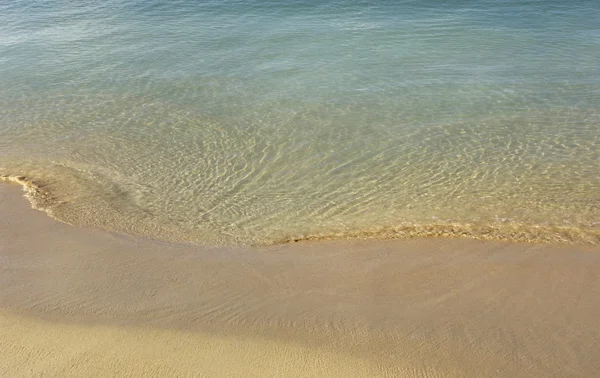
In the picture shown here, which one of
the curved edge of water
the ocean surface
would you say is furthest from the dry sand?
the ocean surface

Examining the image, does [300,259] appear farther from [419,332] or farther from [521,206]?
[521,206]

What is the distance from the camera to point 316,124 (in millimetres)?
8672

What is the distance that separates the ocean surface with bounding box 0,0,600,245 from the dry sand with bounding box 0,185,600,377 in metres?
0.43

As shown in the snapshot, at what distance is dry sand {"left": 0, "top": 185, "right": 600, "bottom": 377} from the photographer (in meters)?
4.16

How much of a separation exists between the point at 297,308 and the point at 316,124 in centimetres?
443

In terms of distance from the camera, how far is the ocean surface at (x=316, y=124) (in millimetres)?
6352

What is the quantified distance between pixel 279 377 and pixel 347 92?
6.62 m

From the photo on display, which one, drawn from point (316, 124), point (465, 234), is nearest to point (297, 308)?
point (465, 234)

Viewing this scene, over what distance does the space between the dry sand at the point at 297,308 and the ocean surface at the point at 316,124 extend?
43 cm

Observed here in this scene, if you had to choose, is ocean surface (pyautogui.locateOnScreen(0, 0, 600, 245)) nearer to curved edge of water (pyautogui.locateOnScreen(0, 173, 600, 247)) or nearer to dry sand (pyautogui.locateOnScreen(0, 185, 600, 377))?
curved edge of water (pyautogui.locateOnScreen(0, 173, 600, 247))

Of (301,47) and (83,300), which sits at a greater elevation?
(301,47)

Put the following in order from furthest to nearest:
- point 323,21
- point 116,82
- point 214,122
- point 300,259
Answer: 1. point 323,21
2. point 116,82
3. point 214,122
4. point 300,259

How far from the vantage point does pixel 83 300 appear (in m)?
4.95

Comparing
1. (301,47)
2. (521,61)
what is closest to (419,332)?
(521,61)
